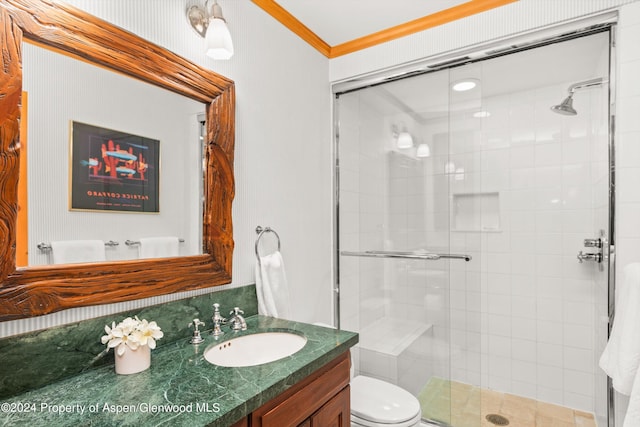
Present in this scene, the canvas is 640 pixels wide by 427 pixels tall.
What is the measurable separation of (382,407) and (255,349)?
0.73 meters

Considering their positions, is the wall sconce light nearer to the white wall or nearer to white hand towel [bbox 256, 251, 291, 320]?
the white wall

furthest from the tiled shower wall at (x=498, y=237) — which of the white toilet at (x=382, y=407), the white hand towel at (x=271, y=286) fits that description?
the white hand towel at (x=271, y=286)

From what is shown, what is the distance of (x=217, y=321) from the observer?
149 centimetres

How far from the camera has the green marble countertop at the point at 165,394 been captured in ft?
2.78

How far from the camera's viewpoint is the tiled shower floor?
2.13m

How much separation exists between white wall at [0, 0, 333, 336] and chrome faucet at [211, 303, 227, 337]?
16cm

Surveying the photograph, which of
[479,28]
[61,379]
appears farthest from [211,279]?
[479,28]

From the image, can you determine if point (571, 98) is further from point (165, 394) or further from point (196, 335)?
point (165, 394)

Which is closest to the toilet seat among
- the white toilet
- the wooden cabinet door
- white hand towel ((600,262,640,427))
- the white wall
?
the white toilet

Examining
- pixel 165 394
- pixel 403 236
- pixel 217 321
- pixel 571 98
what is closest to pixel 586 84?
pixel 571 98

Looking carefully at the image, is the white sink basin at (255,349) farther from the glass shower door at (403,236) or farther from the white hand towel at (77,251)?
the glass shower door at (403,236)

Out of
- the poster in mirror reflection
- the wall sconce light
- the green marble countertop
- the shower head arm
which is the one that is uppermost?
the shower head arm

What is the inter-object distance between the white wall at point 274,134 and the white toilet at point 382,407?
544 millimetres

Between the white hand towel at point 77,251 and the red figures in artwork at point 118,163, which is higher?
the red figures in artwork at point 118,163
